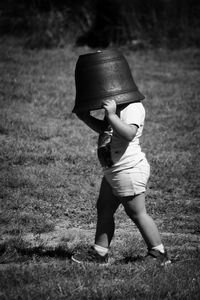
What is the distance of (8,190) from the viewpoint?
5.57 meters

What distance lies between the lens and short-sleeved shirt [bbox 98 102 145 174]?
142 inches

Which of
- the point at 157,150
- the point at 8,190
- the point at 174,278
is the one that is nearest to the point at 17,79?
the point at 157,150

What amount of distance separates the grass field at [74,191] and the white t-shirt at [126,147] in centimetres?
Result: 71

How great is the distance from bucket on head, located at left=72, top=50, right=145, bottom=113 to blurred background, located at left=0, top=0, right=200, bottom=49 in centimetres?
1046

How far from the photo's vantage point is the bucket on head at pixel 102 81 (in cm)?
363

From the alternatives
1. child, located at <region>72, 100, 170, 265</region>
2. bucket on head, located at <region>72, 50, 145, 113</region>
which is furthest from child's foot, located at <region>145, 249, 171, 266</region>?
bucket on head, located at <region>72, 50, 145, 113</region>

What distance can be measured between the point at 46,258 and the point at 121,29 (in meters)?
11.5

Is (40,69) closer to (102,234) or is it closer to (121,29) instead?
(121,29)

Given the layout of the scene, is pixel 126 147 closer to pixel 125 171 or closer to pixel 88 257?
pixel 125 171

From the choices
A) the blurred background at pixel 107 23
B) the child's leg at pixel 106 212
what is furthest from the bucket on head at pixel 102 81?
the blurred background at pixel 107 23

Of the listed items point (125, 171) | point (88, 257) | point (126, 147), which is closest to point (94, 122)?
point (126, 147)

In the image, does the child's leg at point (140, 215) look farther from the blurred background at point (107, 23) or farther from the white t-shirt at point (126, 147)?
the blurred background at point (107, 23)

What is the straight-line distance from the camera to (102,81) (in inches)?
143

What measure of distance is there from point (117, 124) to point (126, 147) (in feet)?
0.77
